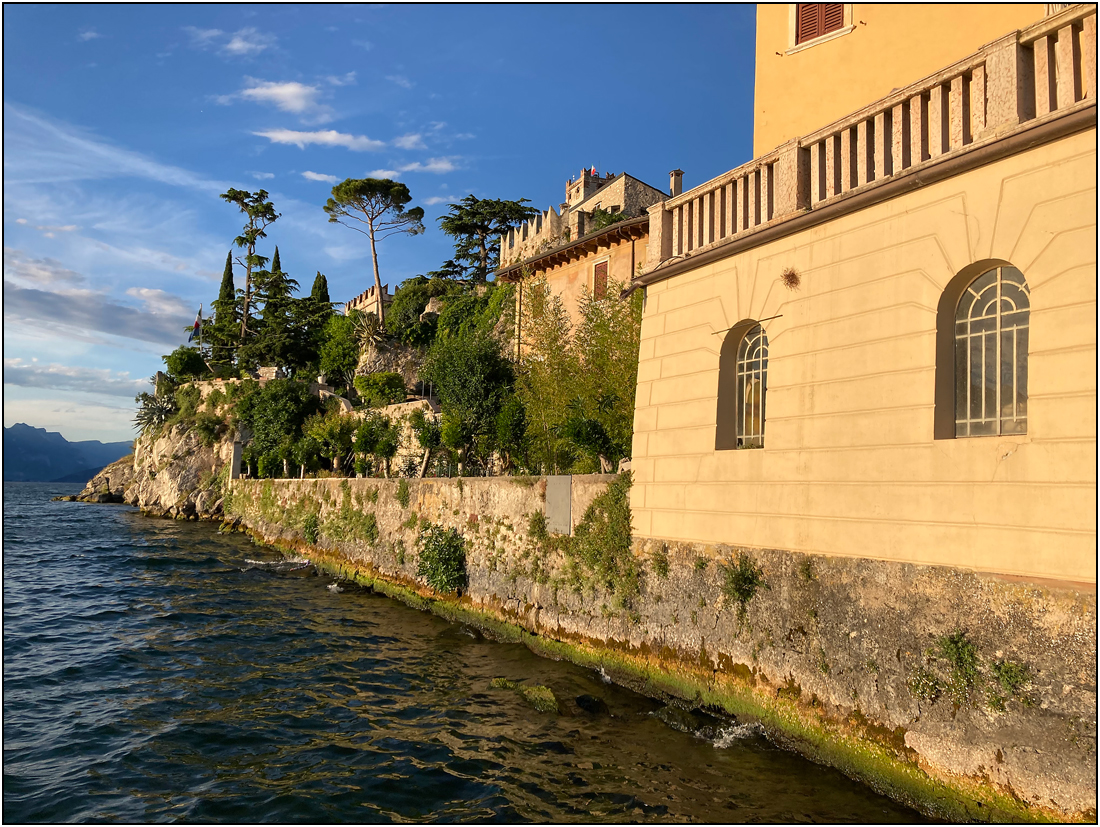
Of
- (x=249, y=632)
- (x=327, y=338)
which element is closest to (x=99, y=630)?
(x=249, y=632)

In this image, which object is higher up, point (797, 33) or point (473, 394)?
point (797, 33)

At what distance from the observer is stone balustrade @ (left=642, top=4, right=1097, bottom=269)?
5859 millimetres

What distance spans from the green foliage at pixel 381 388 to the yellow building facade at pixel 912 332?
30714 mm

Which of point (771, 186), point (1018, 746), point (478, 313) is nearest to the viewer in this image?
point (1018, 746)

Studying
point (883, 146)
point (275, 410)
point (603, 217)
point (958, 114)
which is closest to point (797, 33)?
point (883, 146)

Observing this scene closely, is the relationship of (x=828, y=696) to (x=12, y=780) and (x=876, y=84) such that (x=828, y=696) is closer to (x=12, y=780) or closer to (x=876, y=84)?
(x=876, y=84)

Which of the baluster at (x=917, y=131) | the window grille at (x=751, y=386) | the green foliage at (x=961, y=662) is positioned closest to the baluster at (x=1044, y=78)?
the baluster at (x=917, y=131)

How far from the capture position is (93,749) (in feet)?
25.7

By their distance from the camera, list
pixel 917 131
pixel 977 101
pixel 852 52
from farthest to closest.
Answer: pixel 852 52 < pixel 917 131 < pixel 977 101

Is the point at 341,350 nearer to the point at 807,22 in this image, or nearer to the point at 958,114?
the point at 807,22

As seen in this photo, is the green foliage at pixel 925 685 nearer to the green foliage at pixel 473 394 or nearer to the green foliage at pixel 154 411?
the green foliage at pixel 473 394

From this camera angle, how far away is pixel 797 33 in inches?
396

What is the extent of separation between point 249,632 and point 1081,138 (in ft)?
48.4

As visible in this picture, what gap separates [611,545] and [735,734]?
3463 millimetres
